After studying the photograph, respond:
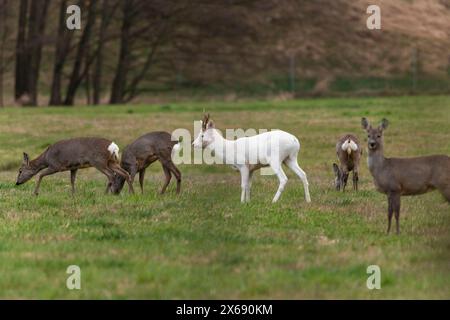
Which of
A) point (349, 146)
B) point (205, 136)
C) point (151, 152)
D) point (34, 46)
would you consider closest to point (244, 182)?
point (205, 136)

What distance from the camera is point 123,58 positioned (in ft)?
163

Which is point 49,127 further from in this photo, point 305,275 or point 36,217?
point 305,275

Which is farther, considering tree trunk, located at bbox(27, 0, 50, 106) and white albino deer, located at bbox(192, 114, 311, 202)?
tree trunk, located at bbox(27, 0, 50, 106)

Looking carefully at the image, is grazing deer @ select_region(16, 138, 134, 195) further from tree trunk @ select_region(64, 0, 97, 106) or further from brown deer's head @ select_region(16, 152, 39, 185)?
tree trunk @ select_region(64, 0, 97, 106)

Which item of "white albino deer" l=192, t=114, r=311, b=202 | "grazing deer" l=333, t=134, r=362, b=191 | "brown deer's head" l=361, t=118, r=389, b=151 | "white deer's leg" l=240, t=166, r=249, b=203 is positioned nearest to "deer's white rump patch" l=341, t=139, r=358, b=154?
"grazing deer" l=333, t=134, r=362, b=191

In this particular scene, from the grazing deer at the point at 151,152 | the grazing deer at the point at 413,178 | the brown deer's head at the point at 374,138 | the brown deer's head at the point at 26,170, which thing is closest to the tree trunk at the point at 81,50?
the brown deer's head at the point at 26,170

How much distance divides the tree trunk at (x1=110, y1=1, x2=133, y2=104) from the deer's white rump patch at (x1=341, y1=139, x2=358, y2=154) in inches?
1230

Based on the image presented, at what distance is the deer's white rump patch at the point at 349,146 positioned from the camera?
18062 millimetres

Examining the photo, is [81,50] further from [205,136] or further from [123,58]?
[205,136]

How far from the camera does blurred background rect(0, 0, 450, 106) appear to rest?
159ft

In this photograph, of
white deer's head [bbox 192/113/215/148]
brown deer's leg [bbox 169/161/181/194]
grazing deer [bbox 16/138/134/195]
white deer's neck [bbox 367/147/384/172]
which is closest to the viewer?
white deer's neck [bbox 367/147/384/172]

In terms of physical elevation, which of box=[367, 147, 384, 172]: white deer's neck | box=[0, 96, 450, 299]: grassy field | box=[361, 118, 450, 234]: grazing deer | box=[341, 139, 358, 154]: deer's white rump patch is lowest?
box=[0, 96, 450, 299]: grassy field

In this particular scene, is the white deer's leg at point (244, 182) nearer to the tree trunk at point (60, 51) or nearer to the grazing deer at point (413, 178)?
the grazing deer at point (413, 178)

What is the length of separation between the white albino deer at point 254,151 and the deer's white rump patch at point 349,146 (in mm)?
2431
